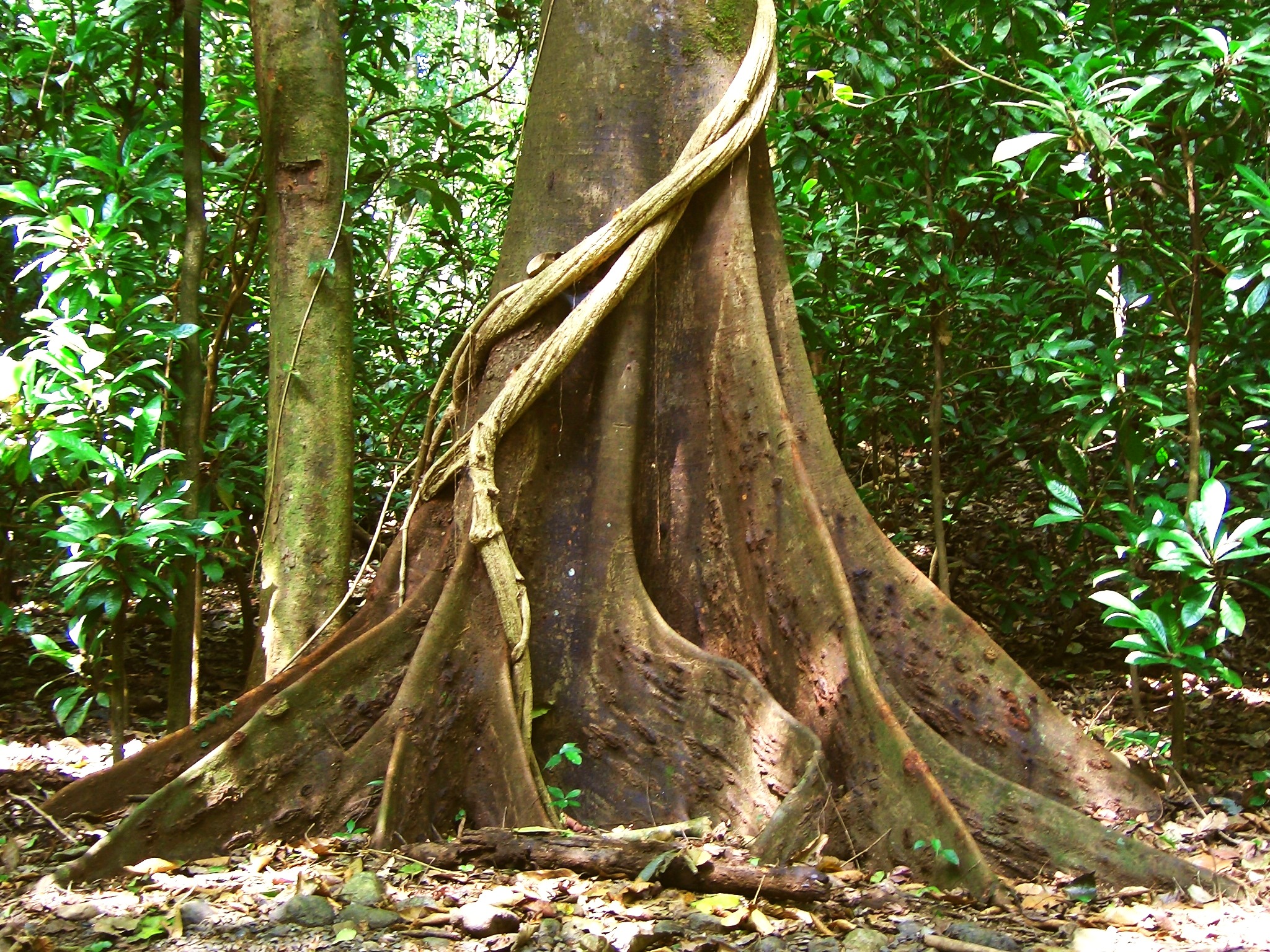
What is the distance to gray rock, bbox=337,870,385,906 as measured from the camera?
237 cm

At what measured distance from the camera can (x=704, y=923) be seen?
226 centimetres

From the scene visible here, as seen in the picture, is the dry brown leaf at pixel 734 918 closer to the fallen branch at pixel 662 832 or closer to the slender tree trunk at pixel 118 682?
the fallen branch at pixel 662 832

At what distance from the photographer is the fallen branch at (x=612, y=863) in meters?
2.41

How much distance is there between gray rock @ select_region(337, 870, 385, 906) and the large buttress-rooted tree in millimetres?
231

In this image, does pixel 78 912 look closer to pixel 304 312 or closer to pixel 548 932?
pixel 548 932

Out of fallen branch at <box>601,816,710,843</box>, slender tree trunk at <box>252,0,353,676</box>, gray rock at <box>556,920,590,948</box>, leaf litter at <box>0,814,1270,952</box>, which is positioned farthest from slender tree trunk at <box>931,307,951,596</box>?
gray rock at <box>556,920,590,948</box>

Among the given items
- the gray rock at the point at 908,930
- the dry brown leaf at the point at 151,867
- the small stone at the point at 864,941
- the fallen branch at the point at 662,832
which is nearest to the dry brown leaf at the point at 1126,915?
the gray rock at the point at 908,930

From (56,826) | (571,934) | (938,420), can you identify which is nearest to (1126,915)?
(571,934)

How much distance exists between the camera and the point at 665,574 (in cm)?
327

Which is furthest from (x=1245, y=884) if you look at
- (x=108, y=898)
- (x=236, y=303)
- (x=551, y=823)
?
(x=236, y=303)

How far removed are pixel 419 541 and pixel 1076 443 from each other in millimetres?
2818

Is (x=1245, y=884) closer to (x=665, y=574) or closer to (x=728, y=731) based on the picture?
(x=728, y=731)

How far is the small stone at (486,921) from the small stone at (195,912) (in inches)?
21.7

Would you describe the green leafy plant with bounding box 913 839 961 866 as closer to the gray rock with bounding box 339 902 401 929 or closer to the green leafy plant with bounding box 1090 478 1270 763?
the green leafy plant with bounding box 1090 478 1270 763
